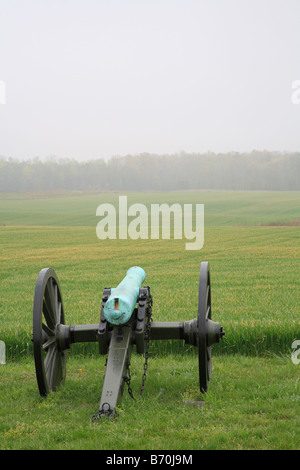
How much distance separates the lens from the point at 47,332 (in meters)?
6.12

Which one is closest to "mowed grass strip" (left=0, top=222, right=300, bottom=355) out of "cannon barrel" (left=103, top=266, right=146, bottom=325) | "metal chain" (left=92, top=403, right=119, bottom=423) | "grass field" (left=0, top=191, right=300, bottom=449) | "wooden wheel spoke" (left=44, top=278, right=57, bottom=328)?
"grass field" (left=0, top=191, right=300, bottom=449)

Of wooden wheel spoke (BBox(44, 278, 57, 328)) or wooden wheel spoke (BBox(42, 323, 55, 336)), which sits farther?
wooden wheel spoke (BBox(44, 278, 57, 328))

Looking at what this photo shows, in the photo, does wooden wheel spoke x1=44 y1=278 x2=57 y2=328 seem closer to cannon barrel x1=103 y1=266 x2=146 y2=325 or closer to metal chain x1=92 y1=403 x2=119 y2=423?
cannon barrel x1=103 y1=266 x2=146 y2=325

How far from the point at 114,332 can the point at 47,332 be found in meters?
0.89

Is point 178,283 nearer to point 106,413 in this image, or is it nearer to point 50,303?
point 50,303

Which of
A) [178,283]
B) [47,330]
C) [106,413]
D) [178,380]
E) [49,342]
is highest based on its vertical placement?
[47,330]

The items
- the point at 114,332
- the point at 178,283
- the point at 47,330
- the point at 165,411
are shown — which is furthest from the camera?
the point at 178,283

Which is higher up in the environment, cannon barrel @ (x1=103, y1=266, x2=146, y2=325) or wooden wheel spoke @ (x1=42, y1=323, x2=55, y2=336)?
cannon barrel @ (x1=103, y1=266, x2=146, y2=325)

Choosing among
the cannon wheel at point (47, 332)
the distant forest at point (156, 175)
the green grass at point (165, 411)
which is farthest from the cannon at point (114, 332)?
the distant forest at point (156, 175)

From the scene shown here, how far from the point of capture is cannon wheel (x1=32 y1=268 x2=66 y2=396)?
538 cm

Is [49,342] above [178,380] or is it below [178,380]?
above

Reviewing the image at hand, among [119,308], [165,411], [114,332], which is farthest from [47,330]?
[165,411]

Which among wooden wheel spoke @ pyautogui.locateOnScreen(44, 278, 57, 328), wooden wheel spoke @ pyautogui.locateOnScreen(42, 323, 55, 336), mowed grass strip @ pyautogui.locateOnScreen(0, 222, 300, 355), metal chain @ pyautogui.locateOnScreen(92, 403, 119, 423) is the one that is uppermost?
wooden wheel spoke @ pyautogui.locateOnScreen(44, 278, 57, 328)
